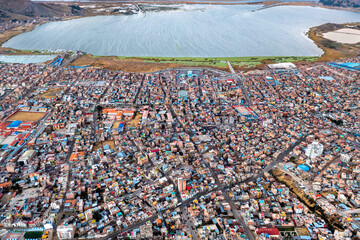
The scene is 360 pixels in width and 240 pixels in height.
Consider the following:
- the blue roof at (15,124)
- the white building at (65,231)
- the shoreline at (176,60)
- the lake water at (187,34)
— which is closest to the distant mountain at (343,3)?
the lake water at (187,34)

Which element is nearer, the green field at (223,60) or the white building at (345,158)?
the white building at (345,158)

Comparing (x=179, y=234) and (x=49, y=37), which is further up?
(x=49, y=37)

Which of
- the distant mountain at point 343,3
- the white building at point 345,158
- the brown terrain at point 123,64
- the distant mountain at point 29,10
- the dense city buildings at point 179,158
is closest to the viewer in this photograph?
the dense city buildings at point 179,158

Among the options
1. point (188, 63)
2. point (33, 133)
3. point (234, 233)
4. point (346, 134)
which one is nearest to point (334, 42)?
point (188, 63)

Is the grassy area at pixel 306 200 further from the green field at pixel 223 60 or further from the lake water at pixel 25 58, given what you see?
the lake water at pixel 25 58

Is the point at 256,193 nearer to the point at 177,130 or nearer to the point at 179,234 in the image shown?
the point at 179,234
